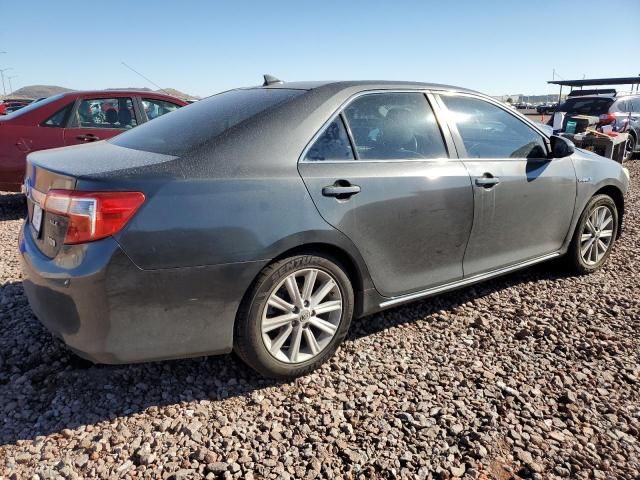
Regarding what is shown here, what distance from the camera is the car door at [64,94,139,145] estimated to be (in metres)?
6.55

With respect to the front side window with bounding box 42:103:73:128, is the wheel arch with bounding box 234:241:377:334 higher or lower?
lower

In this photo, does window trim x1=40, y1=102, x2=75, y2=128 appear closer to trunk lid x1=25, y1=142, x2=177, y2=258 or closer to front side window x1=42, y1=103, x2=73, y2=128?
front side window x1=42, y1=103, x2=73, y2=128

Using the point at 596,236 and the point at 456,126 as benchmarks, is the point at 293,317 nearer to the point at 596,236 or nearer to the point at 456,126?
the point at 456,126

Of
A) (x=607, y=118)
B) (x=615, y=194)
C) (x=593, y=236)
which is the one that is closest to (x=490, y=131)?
(x=593, y=236)

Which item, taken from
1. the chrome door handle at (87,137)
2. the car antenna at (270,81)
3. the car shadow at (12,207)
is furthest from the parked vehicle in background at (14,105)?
the car antenna at (270,81)

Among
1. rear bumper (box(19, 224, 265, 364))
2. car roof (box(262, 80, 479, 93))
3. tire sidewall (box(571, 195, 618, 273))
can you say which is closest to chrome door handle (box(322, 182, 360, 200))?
rear bumper (box(19, 224, 265, 364))

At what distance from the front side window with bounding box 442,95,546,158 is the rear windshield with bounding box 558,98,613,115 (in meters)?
10.2

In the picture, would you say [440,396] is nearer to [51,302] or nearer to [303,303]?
[303,303]

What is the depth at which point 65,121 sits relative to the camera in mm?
6527

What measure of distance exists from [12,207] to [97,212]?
20.0 feet

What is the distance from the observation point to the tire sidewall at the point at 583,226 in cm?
420

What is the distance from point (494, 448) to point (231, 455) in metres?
1.17

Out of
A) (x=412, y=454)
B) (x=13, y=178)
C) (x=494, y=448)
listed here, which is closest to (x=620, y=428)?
(x=494, y=448)

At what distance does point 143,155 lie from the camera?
8.21 feet
